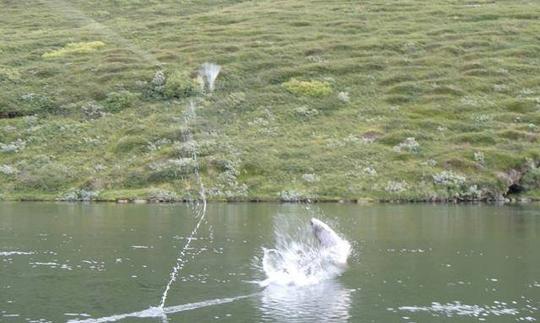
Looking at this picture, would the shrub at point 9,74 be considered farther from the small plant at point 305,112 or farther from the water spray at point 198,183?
the small plant at point 305,112

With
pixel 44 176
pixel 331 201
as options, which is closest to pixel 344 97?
pixel 331 201

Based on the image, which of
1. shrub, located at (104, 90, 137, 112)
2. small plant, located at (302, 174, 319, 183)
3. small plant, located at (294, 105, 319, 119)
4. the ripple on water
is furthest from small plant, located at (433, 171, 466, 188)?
the ripple on water

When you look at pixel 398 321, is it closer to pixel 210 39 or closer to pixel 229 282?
pixel 229 282

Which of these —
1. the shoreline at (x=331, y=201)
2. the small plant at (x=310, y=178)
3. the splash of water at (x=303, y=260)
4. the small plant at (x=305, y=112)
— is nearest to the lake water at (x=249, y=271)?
the splash of water at (x=303, y=260)

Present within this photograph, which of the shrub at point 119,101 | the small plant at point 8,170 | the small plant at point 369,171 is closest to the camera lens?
the small plant at point 369,171

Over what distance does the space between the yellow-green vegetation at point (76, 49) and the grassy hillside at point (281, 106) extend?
0.44 meters

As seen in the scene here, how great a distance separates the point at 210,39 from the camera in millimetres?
119500

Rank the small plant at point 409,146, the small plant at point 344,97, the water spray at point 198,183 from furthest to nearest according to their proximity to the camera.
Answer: the small plant at point 344,97
the small plant at point 409,146
the water spray at point 198,183

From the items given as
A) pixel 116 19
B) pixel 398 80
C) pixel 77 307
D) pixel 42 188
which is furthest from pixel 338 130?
pixel 116 19

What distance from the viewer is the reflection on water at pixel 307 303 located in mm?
22953

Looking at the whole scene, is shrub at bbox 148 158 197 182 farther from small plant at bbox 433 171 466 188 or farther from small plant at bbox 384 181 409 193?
small plant at bbox 433 171 466 188

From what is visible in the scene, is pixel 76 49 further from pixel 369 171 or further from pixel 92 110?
pixel 369 171

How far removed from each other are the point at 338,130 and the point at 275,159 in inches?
454

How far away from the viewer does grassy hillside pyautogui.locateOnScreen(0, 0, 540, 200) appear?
2746 inches
